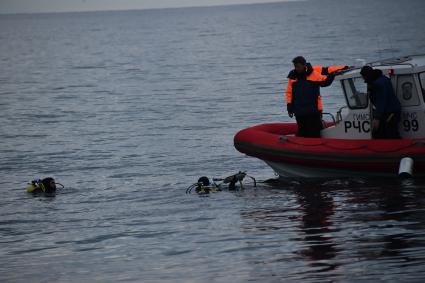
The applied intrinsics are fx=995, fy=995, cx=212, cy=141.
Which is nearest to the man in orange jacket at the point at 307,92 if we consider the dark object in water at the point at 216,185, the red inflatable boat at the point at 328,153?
the red inflatable boat at the point at 328,153

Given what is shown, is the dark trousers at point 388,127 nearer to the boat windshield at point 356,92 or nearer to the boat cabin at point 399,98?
the boat cabin at point 399,98

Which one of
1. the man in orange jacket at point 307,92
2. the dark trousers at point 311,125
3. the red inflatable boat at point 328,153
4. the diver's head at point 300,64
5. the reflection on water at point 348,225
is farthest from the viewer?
the dark trousers at point 311,125

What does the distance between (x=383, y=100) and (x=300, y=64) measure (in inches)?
58.4

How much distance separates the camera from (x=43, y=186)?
1753 centimetres

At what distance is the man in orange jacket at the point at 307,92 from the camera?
15594 millimetres

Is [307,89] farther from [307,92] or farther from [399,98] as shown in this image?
[399,98]

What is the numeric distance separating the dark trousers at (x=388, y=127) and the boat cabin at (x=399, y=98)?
168 mm

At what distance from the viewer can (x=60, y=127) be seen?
30.6 m

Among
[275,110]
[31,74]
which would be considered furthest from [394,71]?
[31,74]

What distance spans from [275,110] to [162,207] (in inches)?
669

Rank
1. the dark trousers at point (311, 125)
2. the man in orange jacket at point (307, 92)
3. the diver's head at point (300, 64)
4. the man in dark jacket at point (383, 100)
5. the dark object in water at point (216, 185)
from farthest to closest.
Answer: the dark object in water at point (216, 185) → the dark trousers at point (311, 125) → the man in orange jacket at point (307, 92) → the diver's head at point (300, 64) → the man in dark jacket at point (383, 100)

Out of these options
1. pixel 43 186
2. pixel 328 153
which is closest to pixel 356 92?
pixel 328 153

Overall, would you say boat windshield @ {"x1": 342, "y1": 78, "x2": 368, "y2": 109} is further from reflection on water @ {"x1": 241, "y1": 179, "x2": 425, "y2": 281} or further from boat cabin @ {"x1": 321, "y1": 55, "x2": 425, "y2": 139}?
reflection on water @ {"x1": 241, "y1": 179, "x2": 425, "y2": 281}

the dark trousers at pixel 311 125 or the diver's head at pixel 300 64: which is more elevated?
the diver's head at pixel 300 64
